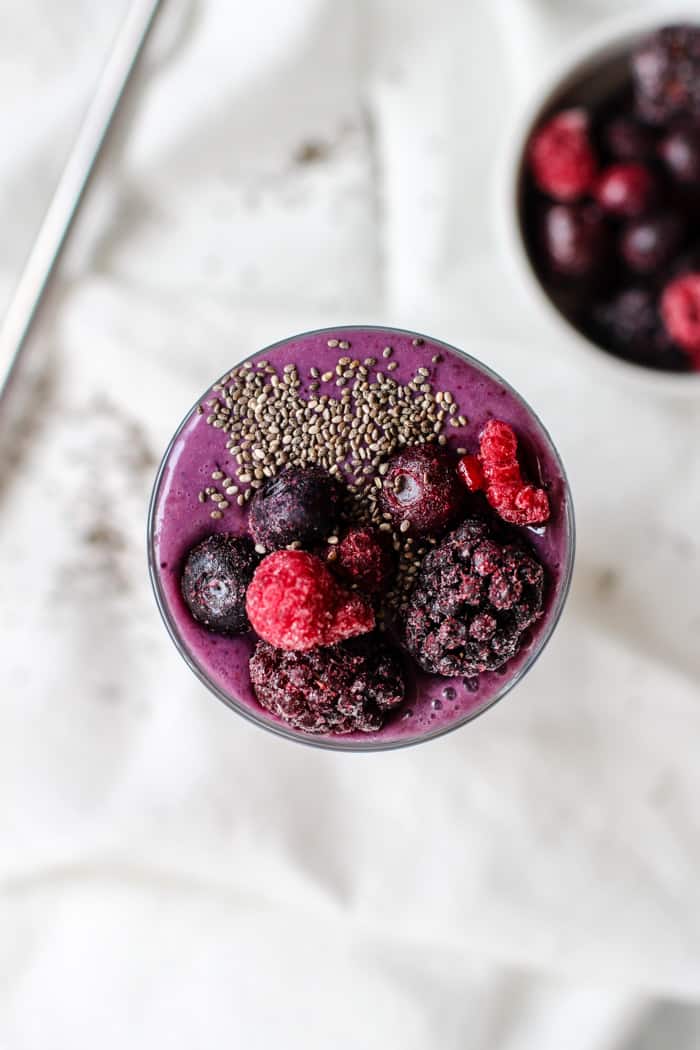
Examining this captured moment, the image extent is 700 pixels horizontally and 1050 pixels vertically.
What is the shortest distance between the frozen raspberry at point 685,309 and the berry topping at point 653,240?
4 cm

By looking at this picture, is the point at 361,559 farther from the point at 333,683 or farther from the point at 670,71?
the point at 670,71

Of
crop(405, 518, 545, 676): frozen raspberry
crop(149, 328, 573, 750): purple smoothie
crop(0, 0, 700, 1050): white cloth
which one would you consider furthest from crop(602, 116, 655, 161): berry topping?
crop(405, 518, 545, 676): frozen raspberry

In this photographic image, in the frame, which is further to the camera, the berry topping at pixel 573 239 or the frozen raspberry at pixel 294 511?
the berry topping at pixel 573 239

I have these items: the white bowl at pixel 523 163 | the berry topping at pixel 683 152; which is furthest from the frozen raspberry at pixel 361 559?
the berry topping at pixel 683 152

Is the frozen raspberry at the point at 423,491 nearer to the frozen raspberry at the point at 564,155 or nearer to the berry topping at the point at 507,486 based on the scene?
the berry topping at the point at 507,486

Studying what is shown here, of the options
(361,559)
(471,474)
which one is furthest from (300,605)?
(471,474)

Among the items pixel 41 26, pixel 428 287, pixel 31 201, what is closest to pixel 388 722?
pixel 428 287

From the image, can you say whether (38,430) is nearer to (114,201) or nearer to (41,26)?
(114,201)

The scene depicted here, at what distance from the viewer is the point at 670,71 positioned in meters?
1.24

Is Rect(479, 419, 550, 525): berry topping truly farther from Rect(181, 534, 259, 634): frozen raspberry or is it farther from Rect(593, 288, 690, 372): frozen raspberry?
Rect(593, 288, 690, 372): frozen raspberry

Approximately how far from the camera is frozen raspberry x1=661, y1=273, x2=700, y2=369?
4.17 feet

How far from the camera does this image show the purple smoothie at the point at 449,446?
0.92 meters

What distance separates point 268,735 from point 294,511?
539 millimetres

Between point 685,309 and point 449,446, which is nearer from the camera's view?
point 449,446
